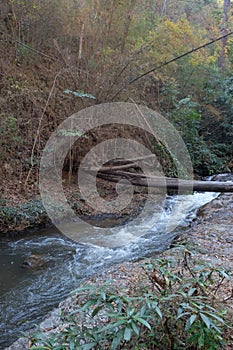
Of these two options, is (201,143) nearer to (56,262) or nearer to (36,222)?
(36,222)

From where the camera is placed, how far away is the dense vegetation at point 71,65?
676 cm

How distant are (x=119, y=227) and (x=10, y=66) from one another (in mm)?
4593

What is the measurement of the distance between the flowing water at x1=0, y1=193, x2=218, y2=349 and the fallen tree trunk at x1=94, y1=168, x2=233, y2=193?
2.76ft

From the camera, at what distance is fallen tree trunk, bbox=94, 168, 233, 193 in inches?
226

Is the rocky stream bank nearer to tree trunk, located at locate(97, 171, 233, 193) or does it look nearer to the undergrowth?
the undergrowth

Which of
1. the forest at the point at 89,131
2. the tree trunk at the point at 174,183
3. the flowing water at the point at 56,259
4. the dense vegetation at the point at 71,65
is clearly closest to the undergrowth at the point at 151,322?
the forest at the point at 89,131

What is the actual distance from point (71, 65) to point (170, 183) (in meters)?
3.83

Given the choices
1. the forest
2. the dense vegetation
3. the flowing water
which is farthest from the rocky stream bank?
the dense vegetation

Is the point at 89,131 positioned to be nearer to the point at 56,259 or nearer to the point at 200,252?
the point at 56,259

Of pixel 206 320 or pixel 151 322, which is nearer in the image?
pixel 206 320

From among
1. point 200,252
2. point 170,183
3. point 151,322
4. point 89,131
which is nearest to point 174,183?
point 170,183

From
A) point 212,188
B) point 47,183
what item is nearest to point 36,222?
point 47,183

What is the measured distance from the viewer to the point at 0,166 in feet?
20.2

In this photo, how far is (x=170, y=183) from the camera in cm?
606
